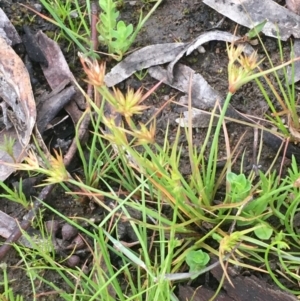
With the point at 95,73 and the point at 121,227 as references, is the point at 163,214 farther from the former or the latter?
the point at 95,73

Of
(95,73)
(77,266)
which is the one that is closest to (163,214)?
(77,266)

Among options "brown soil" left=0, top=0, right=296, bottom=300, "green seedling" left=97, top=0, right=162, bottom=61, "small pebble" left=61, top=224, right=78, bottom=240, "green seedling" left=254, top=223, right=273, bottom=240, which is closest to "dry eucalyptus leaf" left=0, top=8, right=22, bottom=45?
"brown soil" left=0, top=0, right=296, bottom=300

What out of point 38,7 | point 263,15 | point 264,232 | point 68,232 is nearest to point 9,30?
point 38,7

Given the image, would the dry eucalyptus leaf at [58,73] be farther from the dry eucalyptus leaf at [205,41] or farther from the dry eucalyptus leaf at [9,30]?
the dry eucalyptus leaf at [205,41]

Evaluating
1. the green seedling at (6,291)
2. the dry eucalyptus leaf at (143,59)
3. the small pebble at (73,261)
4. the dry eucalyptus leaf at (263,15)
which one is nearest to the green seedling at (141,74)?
the dry eucalyptus leaf at (143,59)

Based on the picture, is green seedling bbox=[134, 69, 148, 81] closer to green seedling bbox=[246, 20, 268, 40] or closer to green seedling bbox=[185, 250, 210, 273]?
green seedling bbox=[246, 20, 268, 40]
